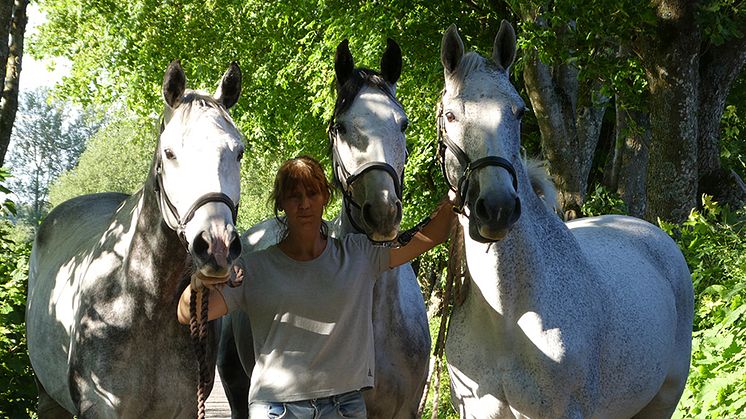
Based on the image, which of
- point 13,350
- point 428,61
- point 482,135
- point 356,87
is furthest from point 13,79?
point 428,61

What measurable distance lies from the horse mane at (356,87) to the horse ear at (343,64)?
0.11ft

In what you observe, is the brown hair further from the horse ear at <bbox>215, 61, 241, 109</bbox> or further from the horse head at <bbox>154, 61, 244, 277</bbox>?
the horse ear at <bbox>215, 61, 241, 109</bbox>

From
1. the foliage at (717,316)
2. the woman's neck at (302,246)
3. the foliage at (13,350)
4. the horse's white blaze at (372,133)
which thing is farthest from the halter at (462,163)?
the foliage at (13,350)

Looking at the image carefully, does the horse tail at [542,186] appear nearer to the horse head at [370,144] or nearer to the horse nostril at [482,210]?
the horse head at [370,144]

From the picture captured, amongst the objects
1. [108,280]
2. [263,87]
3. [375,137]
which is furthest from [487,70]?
[263,87]

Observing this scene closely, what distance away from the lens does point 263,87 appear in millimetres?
23609

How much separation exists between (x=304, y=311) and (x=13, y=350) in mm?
4060

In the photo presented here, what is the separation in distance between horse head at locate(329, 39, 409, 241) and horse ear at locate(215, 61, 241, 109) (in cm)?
52

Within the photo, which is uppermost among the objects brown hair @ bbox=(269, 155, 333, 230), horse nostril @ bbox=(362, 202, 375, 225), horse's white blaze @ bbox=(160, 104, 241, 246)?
horse's white blaze @ bbox=(160, 104, 241, 246)

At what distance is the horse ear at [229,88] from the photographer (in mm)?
4512

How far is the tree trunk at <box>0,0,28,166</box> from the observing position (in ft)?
26.5

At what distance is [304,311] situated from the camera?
13.5 ft

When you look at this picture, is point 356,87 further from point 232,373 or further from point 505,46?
point 232,373

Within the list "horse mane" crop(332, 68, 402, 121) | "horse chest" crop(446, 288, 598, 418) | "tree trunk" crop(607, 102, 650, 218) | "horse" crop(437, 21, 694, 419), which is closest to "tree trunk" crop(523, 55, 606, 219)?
"tree trunk" crop(607, 102, 650, 218)
